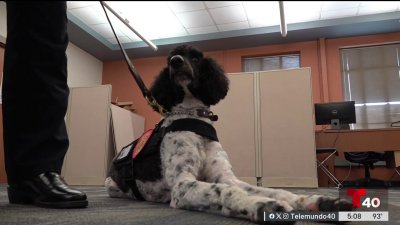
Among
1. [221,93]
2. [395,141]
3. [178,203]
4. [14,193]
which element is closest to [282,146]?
[395,141]

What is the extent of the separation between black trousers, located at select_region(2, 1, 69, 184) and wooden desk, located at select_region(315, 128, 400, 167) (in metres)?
4.56

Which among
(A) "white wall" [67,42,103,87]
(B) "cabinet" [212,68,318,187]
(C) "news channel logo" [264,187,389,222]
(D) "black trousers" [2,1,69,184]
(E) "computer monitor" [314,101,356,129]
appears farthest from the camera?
(E) "computer monitor" [314,101,356,129]

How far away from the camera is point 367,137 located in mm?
4785

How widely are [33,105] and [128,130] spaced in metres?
5.61

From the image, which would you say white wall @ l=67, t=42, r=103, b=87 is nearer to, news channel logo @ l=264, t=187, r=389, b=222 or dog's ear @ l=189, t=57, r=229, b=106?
dog's ear @ l=189, t=57, r=229, b=106

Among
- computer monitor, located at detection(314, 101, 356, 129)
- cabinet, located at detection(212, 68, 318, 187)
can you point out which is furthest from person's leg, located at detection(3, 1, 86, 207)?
computer monitor, located at detection(314, 101, 356, 129)

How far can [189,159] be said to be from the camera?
60.2 inches

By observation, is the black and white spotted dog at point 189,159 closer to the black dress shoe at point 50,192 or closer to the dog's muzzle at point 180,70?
the dog's muzzle at point 180,70

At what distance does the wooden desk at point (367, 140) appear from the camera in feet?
15.4

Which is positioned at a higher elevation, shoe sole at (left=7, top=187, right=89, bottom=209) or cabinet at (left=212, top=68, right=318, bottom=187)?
cabinet at (left=212, top=68, right=318, bottom=187)

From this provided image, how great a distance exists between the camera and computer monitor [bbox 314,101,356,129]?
5.22m

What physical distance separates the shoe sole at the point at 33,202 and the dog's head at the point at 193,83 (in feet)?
2.27

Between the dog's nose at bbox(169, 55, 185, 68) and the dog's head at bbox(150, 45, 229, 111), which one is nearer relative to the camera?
the dog's nose at bbox(169, 55, 185, 68)

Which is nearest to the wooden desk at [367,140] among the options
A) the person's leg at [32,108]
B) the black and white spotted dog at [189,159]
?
the black and white spotted dog at [189,159]
